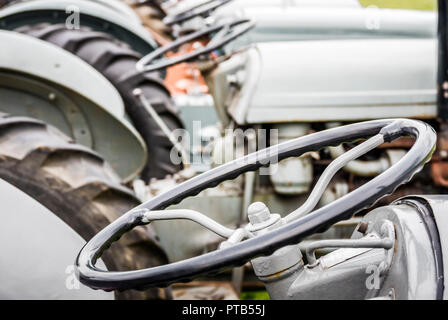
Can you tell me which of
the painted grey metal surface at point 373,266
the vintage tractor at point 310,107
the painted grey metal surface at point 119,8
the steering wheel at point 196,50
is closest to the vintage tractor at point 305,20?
the steering wheel at point 196,50

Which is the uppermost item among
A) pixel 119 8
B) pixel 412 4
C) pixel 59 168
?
pixel 412 4

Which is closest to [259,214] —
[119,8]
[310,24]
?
[310,24]

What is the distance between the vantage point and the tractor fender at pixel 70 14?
2.87 metres

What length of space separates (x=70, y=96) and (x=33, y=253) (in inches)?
45.2

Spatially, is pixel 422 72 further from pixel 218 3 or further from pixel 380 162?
pixel 218 3

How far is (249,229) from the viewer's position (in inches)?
31.7

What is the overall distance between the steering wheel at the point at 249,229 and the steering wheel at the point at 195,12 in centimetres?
165

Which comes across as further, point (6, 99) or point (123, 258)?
point (6, 99)

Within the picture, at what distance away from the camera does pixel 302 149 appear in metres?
0.94

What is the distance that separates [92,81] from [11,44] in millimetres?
328

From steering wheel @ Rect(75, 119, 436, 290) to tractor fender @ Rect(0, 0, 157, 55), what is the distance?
6.96ft

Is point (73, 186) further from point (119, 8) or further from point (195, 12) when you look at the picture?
point (119, 8)

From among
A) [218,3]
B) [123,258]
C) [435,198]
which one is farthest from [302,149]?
[218,3]

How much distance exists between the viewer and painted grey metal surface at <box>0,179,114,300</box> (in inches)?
42.8
